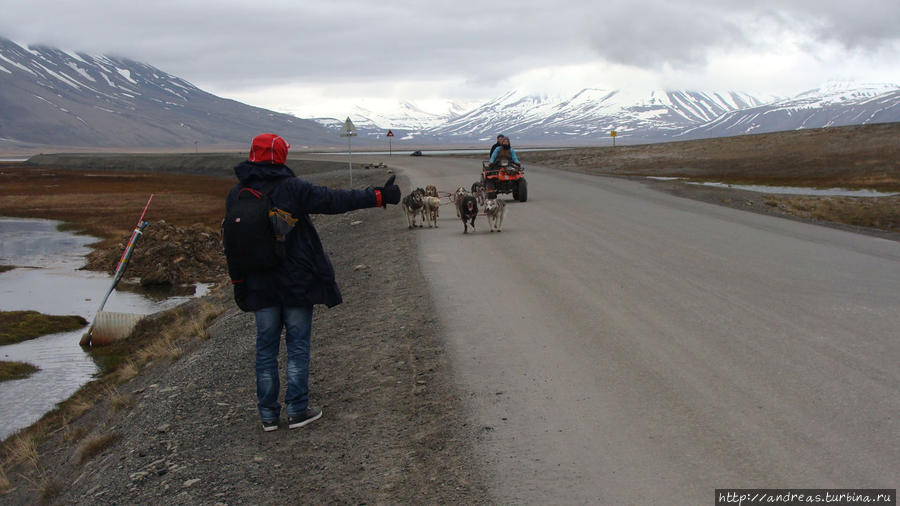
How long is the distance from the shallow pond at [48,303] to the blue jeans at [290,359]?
6.33m

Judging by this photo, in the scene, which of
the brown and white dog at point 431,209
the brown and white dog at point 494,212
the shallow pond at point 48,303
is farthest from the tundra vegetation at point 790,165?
the shallow pond at point 48,303

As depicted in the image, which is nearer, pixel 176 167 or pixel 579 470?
pixel 579 470

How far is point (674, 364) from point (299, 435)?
3342 millimetres

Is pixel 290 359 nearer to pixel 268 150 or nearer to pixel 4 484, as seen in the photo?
pixel 268 150

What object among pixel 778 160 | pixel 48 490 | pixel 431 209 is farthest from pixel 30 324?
pixel 778 160

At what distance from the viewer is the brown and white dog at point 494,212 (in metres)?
17.6

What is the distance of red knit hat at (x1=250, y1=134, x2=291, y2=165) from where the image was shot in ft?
21.2

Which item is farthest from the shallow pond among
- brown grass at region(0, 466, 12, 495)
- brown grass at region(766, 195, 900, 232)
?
brown grass at region(766, 195, 900, 232)

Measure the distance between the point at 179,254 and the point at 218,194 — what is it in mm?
33300

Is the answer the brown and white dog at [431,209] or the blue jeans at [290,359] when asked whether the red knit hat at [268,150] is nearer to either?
the blue jeans at [290,359]

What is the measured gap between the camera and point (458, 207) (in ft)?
60.9

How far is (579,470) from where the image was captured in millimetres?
5391

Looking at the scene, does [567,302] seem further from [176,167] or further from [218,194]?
[176,167]

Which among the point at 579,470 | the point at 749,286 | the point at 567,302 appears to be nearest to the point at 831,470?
the point at 579,470
